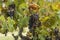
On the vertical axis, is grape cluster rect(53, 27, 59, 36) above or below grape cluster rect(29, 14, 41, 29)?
below

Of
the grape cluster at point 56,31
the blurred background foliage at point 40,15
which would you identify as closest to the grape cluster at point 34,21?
the blurred background foliage at point 40,15

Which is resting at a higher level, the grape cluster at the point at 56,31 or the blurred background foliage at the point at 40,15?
the blurred background foliage at the point at 40,15

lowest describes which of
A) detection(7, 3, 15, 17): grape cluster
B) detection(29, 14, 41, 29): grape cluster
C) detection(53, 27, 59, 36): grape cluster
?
detection(53, 27, 59, 36): grape cluster

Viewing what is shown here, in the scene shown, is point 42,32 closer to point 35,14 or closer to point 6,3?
point 35,14

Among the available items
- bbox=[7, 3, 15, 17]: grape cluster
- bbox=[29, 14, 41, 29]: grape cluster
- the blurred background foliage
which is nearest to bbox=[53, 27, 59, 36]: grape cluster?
the blurred background foliage

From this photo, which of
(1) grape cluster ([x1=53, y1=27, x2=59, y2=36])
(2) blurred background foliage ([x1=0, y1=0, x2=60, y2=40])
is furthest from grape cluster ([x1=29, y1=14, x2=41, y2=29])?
(1) grape cluster ([x1=53, y1=27, x2=59, y2=36])

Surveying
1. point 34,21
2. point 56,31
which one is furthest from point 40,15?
point 56,31

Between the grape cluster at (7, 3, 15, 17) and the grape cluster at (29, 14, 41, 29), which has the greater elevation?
the grape cluster at (7, 3, 15, 17)

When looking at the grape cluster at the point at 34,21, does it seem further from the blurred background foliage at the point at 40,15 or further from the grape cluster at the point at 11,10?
the grape cluster at the point at 11,10

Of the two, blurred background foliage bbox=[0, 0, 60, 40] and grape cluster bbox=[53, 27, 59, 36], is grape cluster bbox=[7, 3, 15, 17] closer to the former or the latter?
blurred background foliage bbox=[0, 0, 60, 40]

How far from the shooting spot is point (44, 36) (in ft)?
5.26

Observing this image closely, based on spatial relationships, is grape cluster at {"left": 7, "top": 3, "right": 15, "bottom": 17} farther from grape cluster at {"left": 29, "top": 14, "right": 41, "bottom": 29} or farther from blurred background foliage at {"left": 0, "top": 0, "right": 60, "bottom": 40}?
grape cluster at {"left": 29, "top": 14, "right": 41, "bottom": 29}

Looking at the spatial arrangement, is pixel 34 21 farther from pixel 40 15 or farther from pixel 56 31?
pixel 56 31

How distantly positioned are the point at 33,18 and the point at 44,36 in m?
0.18
